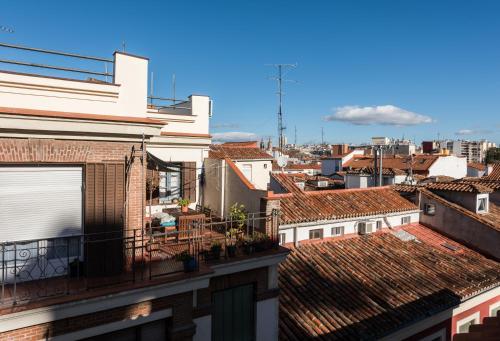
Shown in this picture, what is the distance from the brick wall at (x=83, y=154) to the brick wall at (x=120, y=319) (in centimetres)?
186

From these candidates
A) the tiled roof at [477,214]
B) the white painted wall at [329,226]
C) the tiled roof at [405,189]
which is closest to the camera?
the white painted wall at [329,226]

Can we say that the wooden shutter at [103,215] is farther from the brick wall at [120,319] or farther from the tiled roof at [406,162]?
the tiled roof at [406,162]

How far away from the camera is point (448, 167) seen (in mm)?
46562

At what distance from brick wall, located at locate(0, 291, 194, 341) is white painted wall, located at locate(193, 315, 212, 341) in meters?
0.38

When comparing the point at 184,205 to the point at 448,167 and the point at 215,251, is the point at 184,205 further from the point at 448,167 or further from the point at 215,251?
the point at 448,167

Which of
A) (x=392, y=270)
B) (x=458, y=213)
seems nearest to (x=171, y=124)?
(x=392, y=270)

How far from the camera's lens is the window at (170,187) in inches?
467

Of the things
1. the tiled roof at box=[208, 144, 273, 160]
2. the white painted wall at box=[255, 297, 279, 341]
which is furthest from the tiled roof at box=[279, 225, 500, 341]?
the tiled roof at box=[208, 144, 273, 160]

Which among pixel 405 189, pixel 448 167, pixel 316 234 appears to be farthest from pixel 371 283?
pixel 448 167

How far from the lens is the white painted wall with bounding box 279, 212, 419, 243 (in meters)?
14.6

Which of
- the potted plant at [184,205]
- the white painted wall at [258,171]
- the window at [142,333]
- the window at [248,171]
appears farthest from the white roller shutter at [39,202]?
the window at [248,171]

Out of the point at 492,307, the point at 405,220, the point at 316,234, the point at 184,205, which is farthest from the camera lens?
the point at 405,220

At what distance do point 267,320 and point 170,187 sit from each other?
5.43 metres

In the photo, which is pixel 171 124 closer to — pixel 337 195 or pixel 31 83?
pixel 31 83
